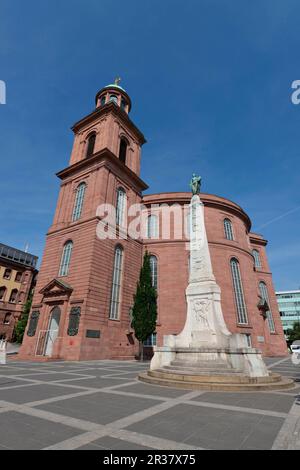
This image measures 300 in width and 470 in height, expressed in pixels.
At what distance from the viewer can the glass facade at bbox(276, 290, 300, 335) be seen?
87.2 meters

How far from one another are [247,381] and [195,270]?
5.68 m

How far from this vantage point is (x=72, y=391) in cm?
766

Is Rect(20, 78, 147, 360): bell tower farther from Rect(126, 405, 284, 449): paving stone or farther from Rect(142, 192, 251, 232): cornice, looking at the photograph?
Rect(126, 405, 284, 449): paving stone

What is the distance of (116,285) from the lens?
2403 centimetres

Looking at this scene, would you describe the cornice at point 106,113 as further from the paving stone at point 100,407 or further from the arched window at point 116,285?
the paving stone at point 100,407

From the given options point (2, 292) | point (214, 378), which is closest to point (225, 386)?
point (214, 378)

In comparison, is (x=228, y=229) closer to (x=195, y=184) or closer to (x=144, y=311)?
(x=144, y=311)

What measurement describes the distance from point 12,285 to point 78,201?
85.8 feet

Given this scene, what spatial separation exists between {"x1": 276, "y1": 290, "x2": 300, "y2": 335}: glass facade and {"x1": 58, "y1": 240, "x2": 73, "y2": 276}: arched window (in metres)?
87.7

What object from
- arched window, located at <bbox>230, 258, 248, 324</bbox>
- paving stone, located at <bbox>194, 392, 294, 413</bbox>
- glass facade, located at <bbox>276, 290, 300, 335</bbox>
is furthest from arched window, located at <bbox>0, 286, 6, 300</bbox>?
glass facade, located at <bbox>276, 290, 300, 335</bbox>

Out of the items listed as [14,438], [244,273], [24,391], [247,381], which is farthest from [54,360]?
[244,273]

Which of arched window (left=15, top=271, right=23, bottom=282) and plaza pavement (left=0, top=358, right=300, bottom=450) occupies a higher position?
arched window (left=15, top=271, right=23, bottom=282)
